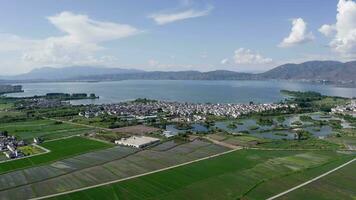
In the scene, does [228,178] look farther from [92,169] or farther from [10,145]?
[10,145]

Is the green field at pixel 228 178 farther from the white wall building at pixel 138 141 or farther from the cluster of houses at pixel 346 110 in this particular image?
the cluster of houses at pixel 346 110

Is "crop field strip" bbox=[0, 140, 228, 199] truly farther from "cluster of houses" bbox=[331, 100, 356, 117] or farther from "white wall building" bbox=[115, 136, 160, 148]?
"cluster of houses" bbox=[331, 100, 356, 117]

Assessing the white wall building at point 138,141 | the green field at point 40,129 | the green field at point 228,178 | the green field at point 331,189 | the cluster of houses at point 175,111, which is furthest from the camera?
the cluster of houses at point 175,111

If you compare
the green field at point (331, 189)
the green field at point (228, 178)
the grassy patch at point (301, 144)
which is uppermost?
the grassy patch at point (301, 144)

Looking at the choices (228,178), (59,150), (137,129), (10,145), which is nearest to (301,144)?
(228,178)

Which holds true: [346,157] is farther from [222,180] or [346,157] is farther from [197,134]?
[197,134]

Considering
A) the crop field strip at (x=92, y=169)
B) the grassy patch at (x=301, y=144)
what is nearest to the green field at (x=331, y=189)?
the grassy patch at (x=301, y=144)

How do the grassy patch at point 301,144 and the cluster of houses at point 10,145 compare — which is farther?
the grassy patch at point 301,144
